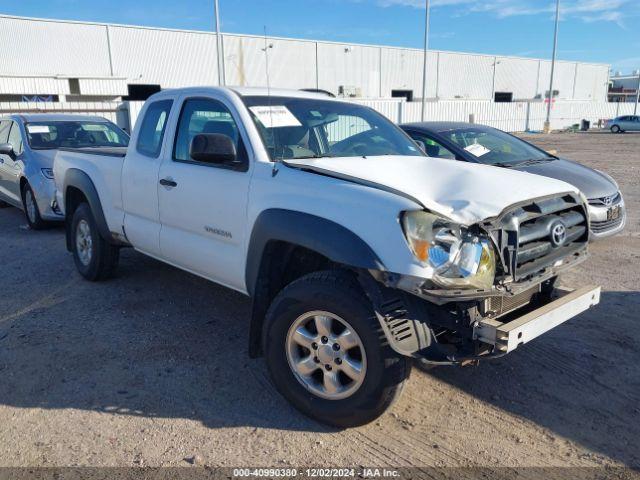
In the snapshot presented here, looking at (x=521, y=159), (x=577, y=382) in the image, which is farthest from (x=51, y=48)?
(x=577, y=382)

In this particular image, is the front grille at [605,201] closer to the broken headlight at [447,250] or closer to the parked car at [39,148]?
the broken headlight at [447,250]

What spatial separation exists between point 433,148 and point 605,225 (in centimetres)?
234

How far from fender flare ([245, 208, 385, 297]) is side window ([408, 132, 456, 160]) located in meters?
4.33

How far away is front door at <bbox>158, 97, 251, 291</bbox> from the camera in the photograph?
3.69 metres

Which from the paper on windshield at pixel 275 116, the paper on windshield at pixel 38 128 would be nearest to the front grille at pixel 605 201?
the paper on windshield at pixel 275 116

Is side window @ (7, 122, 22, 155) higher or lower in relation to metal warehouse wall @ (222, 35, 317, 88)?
lower

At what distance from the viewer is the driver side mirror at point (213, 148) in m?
3.57

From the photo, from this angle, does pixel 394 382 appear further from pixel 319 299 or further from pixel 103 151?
pixel 103 151

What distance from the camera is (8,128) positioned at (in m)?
9.35

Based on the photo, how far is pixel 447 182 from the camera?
333 centimetres

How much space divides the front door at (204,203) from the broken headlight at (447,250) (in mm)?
1302

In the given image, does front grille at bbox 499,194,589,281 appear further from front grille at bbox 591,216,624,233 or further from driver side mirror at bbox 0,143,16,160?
driver side mirror at bbox 0,143,16,160

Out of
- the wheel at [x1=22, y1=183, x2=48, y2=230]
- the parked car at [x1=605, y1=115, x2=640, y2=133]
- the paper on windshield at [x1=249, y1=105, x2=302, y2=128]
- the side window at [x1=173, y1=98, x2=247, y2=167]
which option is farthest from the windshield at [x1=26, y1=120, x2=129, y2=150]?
the parked car at [x1=605, y1=115, x2=640, y2=133]

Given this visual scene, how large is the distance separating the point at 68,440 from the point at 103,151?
3420 millimetres
